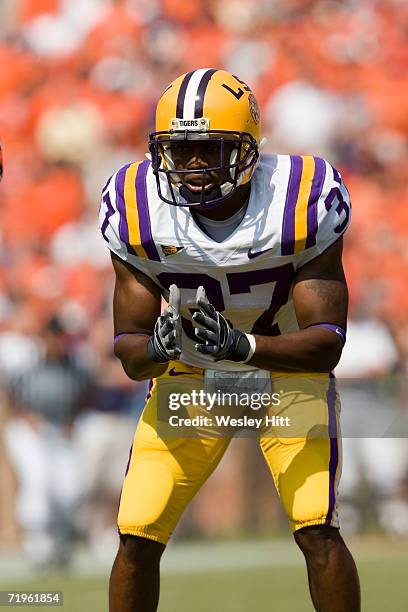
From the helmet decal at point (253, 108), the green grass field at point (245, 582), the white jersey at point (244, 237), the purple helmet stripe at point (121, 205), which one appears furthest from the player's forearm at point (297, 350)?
the green grass field at point (245, 582)

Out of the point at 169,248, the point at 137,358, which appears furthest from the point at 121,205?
the point at 137,358

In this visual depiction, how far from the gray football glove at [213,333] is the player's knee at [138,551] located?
55 centimetres

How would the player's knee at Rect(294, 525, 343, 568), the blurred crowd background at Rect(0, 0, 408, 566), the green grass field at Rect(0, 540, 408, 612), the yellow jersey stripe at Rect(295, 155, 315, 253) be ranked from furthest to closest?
1. the blurred crowd background at Rect(0, 0, 408, 566)
2. the green grass field at Rect(0, 540, 408, 612)
3. the yellow jersey stripe at Rect(295, 155, 315, 253)
4. the player's knee at Rect(294, 525, 343, 568)

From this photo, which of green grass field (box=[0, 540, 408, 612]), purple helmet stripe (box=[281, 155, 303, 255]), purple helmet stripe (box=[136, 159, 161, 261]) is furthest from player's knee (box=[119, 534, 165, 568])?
green grass field (box=[0, 540, 408, 612])

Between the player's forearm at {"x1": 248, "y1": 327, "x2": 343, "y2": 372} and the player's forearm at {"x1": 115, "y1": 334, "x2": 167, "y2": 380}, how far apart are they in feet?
0.87

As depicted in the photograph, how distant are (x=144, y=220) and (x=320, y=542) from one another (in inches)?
38.6

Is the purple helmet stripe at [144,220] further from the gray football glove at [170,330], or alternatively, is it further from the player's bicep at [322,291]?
the player's bicep at [322,291]

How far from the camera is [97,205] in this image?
6961 mm

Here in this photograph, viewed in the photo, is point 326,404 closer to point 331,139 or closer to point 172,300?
point 172,300

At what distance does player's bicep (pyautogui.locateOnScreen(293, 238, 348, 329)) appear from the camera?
10.5 feet

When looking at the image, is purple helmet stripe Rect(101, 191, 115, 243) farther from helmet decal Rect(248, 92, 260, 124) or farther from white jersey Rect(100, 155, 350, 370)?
helmet decal Rect(248, 92, 260, 124)

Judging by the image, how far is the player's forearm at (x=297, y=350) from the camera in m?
3.14

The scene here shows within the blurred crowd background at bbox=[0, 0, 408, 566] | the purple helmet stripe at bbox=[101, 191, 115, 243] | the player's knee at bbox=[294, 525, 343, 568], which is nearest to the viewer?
the player's knee at bbox=[294, 525, 343, 568]

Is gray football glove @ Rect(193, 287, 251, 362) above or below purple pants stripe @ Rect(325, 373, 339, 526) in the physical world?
above
